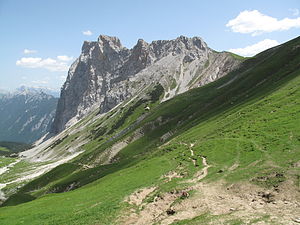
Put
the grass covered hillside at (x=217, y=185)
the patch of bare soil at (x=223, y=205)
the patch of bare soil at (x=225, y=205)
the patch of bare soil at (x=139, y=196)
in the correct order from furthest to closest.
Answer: the patch of bare soil at (x=139, y=196), the grass covered hillside at (x=217, y=185), the patch of bare soil at (x=225, y=205), the patch of bare soil at (x=223, y=205)

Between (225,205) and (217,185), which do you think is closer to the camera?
(225,205)

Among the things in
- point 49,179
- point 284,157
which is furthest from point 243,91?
point 49,179

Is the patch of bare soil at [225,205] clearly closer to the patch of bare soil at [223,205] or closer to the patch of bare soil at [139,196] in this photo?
the patch of bare soil at [223,205]

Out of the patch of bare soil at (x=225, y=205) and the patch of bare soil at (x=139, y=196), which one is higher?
the patch of bare soil at (x=139, y=196)

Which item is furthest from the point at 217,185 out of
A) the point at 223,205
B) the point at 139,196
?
the point at 139,196

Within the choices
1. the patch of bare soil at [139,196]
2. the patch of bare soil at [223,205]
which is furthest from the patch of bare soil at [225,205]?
the patch of bare soil at [139,196]

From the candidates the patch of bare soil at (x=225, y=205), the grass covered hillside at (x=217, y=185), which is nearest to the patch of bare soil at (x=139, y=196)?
the grass covered hillside at (x=217, y=185)

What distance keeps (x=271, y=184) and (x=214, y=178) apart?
7.61 m

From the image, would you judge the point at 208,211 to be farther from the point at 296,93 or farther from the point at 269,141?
the point at 296,93

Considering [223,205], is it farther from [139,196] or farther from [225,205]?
[139,196]

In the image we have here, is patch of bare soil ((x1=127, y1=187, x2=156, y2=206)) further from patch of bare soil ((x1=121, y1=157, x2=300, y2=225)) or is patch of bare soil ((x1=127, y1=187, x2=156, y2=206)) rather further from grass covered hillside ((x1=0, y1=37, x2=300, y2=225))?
patch of bare soil ((x1=121, y1=157, x2=300, y2=225))

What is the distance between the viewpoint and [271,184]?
26500mm

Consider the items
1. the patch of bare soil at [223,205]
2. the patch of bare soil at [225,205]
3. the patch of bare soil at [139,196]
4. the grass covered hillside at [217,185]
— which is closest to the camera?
the patch of bare soil at [223,205]

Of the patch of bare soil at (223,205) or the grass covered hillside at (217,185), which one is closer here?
the patch of bare soil at (223,205)
